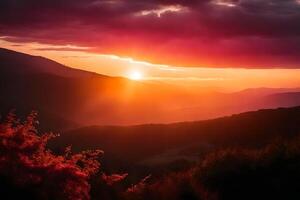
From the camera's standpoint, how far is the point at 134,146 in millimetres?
81188

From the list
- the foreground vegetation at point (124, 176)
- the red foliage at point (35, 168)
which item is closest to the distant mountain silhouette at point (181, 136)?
the foreground vegetation at point (124, 176)

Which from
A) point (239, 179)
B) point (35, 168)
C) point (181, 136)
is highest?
point (35, 168)

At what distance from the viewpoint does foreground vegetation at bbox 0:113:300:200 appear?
1175 cm

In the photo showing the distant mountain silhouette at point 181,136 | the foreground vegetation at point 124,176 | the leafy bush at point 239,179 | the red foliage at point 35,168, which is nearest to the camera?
the red foliage at point 35,168

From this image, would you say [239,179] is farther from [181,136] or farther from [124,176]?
[181,136]

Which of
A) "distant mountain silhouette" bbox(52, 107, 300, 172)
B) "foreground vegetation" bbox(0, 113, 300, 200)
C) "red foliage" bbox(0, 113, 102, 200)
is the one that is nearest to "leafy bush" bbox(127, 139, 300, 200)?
"foreground vegetation" bbox(0, 113, 300, 200)

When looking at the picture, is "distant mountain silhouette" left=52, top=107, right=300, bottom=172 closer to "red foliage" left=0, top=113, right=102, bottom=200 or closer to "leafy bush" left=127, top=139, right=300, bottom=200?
"leafy bush" left=127, top=139, right=300, bottom=200

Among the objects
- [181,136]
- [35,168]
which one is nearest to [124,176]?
[35,168]

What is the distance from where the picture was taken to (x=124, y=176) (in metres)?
14.4

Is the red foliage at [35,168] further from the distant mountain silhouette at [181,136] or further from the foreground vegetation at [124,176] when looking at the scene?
the distant mountain silhouette at [181,136]

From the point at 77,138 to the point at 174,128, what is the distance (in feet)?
62.5

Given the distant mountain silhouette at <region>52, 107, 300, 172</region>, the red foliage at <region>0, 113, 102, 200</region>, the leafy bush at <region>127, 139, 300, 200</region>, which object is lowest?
the distant mountain silhouette at <region>52, 107, 300, 172</region>

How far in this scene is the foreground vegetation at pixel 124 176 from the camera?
38.5 ft

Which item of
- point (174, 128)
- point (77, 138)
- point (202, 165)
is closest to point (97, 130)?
point (77, 138)
